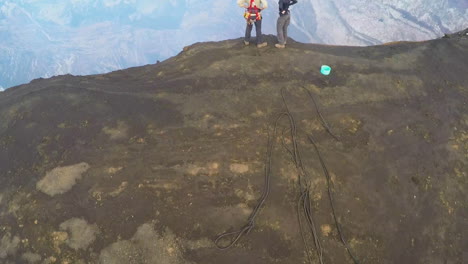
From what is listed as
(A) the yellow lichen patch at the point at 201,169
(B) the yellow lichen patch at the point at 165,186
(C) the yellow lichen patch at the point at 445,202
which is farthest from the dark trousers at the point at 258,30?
(C) the yellow lichen patch at the point at 445,202

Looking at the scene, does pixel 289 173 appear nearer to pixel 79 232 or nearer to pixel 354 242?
pixel 354 242

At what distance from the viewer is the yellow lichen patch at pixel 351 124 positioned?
8734mm

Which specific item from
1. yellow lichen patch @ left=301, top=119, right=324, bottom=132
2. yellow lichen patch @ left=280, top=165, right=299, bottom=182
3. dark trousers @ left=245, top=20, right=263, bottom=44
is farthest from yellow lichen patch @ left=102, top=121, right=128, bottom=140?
dark trousers @ left=245, top=20, right=263, bottom=44

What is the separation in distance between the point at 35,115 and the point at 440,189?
1238cm

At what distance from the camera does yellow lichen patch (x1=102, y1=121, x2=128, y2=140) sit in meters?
8.28

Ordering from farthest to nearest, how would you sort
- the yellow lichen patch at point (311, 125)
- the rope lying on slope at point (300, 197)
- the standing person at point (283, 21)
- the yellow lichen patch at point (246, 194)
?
1. the standing person at point (283, 21)
2. the yellow lichen patch at point (311, 125)
3. the yellow lichen patch at point (246, 194)
4. the rope lying on slope at point (300, 197)

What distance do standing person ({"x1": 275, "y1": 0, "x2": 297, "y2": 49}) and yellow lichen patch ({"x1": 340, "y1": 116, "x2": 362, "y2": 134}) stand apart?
4.53 meters

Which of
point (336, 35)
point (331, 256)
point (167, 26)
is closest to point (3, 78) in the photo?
point (167, 26)

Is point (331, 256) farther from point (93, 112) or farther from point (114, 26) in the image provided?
point (114, 26)

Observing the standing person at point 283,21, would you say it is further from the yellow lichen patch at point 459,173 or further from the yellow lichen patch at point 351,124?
the yellow lichen patch at point 459,173

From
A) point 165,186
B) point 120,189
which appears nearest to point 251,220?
point 165,186

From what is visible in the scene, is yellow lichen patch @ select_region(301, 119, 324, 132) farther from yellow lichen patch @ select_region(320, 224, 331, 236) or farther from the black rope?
yellow lichen patch @ select_region(320, 224, 331, 236)

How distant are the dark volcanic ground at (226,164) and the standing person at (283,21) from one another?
128cm

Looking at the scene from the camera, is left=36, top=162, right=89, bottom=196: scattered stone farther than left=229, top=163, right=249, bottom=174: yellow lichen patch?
No
